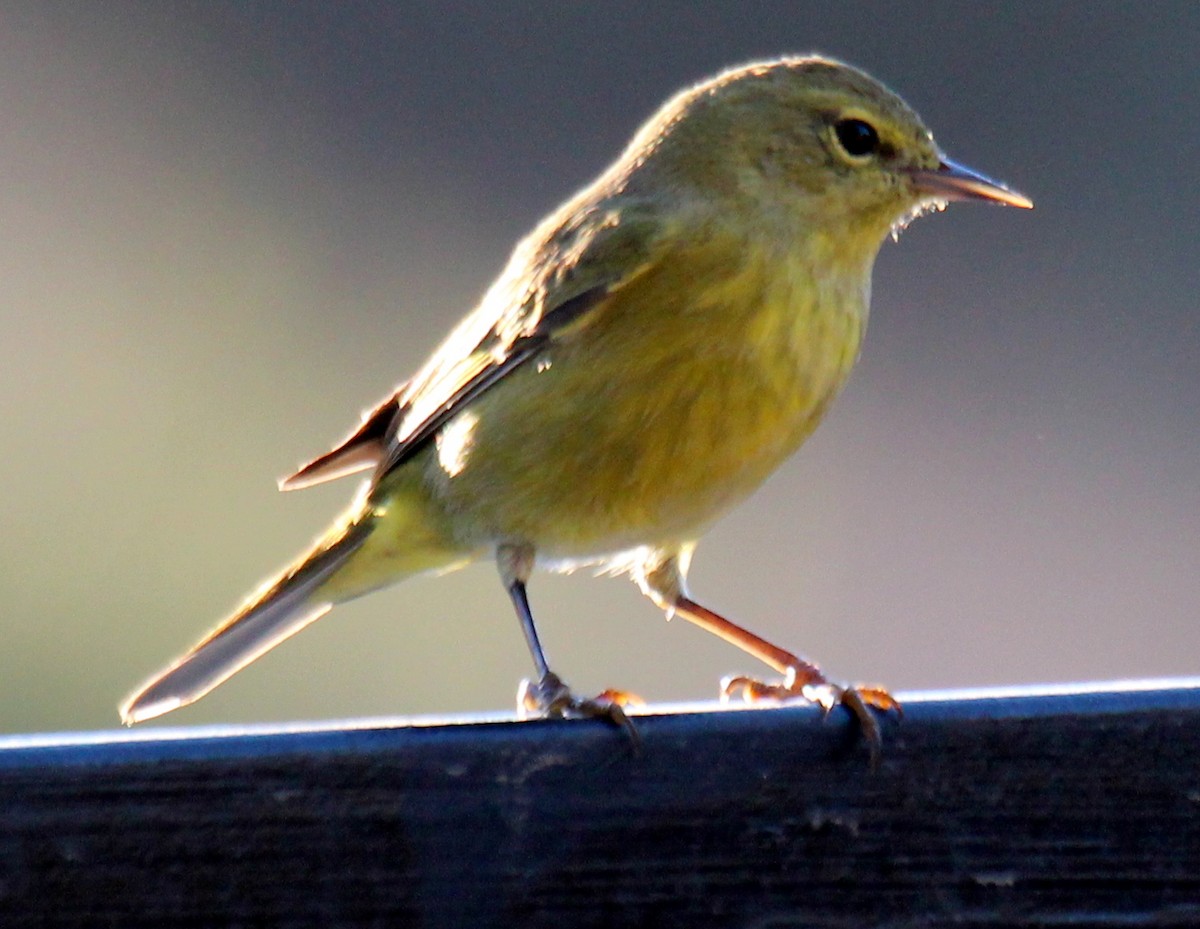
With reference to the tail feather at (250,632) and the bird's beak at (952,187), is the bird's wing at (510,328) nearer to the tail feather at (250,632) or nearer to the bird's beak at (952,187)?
the tail feather at (250,632)

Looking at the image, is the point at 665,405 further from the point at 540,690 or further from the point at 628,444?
the point at 540,690

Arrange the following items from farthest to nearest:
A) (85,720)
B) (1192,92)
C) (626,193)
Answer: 1. (1192,92)
2. (85,720)
3. (626,193)

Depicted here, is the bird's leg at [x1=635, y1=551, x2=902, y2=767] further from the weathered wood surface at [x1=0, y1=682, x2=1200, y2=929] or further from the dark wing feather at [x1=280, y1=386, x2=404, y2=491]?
the dark wing feather at [x1=280, y1=386, x2=404, y2=491]

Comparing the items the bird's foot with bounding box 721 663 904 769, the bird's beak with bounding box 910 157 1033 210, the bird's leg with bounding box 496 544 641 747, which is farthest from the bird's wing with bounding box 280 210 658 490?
the bird's foot with bounding box 721 663 904 769

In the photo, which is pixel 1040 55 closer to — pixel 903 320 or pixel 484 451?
pixel 903 320

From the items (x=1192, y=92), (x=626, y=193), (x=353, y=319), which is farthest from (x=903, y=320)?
(x=626, y=193)

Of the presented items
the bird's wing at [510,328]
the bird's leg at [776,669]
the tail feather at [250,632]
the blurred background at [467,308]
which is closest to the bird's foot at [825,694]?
the bird's leg at [776,669]
